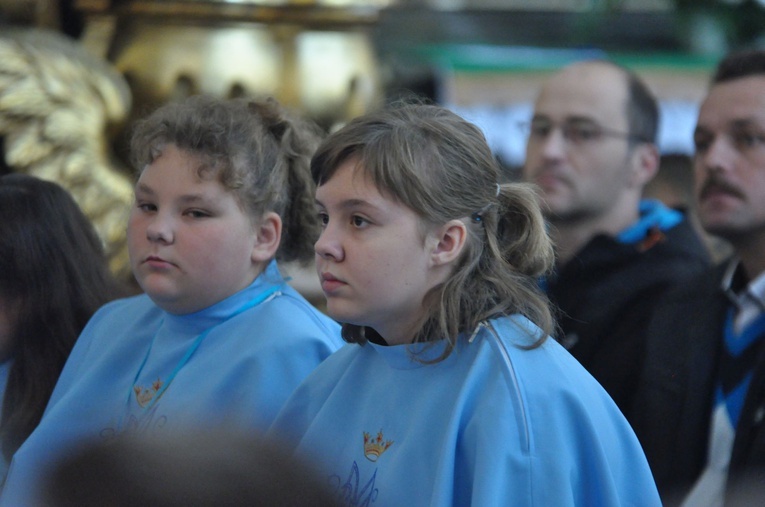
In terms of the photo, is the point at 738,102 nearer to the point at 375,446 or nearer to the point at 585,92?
the point at 585,92

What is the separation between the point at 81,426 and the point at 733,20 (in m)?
3.68

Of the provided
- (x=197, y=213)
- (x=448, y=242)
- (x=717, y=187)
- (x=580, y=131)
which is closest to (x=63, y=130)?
(x=580, y=131)

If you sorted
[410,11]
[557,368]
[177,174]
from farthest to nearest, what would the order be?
1. [410,11]
2. [177,174]
3. [557,368]

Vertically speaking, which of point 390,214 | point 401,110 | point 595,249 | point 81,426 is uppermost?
point 401,110

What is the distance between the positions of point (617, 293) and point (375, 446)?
4.24 feet

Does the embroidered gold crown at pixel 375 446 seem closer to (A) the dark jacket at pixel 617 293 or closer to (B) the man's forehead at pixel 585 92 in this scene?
(A) the dark jacket at pixel 617 293

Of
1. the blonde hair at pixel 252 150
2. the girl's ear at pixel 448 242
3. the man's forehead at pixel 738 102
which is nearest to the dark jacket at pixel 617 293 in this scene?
the man's forehead at pixel 738 102

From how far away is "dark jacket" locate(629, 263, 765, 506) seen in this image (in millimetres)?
2502

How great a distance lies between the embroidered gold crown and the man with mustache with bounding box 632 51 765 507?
2.39 ft

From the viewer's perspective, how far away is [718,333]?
260 centimetres

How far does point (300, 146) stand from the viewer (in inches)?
102

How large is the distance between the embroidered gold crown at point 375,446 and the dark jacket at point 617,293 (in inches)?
38.5

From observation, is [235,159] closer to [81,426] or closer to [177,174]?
[177,174]

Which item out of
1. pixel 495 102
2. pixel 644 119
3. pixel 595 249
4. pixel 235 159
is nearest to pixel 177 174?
pixel 235 159
